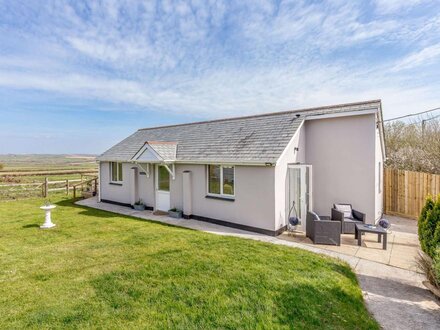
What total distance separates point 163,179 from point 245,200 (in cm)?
545

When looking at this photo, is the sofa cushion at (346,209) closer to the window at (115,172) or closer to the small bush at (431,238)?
the small bush at (431,238)

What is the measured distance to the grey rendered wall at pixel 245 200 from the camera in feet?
30.2

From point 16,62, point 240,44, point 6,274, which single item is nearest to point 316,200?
point 240,44

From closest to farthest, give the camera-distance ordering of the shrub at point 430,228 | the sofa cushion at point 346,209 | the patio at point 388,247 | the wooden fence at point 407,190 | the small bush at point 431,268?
1. the small bush at point 431,268
2. the shrub at point 430,228
3. the patio at point 388,247
4. the sofa cushion at point 346,209
5. the wooden fence at point 407,190

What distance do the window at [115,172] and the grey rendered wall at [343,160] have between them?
11.9 m

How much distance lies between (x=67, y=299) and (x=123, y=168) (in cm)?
1136

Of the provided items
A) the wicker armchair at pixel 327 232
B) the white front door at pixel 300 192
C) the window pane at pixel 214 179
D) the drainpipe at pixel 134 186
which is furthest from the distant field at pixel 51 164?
the wicker armchair at pixel 327 232

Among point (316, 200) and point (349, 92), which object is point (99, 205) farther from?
point (349, 92)

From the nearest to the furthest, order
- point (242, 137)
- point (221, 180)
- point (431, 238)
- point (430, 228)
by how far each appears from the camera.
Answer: point (431, 238)
point (430, 228)
point (221, 180)
point (242, 137)

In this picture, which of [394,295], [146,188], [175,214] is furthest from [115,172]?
[394,295]

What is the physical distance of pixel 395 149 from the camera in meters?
18.2

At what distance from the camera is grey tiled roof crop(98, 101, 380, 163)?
9852mm

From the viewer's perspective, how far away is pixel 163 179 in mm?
13148

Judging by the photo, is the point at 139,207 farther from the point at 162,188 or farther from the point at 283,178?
the point at 283,178
